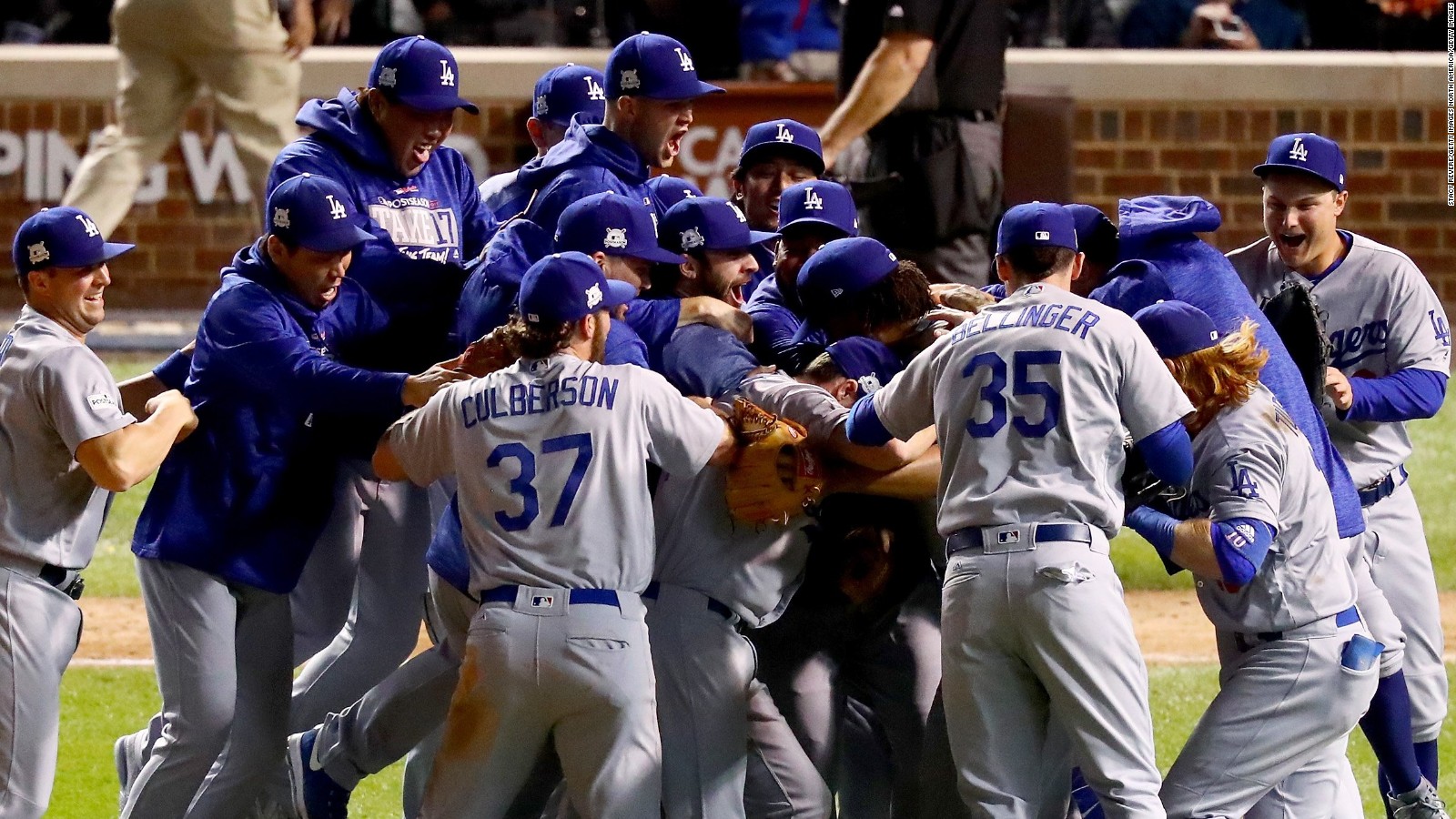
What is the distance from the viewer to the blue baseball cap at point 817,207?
514 centimetres

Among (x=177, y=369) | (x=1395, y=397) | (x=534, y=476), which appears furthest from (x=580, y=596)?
(x=1395, y=397)

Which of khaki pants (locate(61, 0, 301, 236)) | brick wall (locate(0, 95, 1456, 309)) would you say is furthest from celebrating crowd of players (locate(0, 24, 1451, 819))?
brick wall (locate(0, 95, 1456, 309))

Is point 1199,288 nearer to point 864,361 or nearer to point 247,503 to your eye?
point 864,361

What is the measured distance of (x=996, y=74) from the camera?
8.01m

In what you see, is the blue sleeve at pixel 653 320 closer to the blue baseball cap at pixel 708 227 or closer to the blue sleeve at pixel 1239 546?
the blue baseball cap at pixel 708 227

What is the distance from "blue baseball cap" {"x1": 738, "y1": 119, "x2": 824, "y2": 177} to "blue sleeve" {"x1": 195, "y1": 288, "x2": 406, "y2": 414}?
4.63ft

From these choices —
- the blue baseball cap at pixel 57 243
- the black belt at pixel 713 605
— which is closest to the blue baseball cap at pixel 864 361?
the black belt at pixel 713 605

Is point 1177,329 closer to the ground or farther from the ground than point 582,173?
closer to the ground

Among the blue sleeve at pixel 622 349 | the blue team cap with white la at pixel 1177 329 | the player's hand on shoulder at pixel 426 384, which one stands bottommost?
the player's hand on shoulder at pixel 426 384

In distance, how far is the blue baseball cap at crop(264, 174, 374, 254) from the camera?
4797mm

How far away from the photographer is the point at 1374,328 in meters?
5.60

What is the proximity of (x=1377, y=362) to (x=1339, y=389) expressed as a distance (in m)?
0.38

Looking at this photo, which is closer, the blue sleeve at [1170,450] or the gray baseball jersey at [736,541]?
the blue sleeve at [1170,450]

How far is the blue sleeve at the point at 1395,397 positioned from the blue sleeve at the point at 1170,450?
4.24 feet
